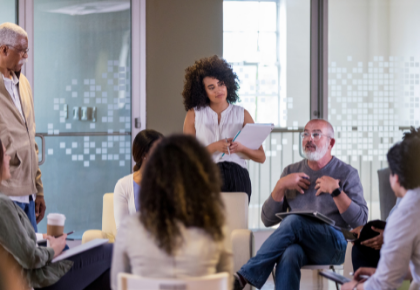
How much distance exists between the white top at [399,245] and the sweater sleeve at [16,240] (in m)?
1.34

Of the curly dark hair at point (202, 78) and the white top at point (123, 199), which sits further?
the curly dark hair at point (202, 78)

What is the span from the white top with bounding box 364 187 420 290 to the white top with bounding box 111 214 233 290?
65 cm

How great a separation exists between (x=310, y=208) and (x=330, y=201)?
137 millimetres

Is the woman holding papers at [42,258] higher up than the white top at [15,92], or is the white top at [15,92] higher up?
the white top at [15,92]

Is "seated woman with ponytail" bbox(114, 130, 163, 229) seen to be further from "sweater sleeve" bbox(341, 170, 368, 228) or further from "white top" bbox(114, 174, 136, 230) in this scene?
"sweater sleeve" bbox(341, 170, 368, 228)

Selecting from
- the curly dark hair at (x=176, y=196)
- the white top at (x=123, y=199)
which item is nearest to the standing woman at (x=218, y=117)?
the white top at (x=123, y=199)

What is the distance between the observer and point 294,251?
2.60 metres

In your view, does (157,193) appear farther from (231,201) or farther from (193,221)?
(231,201)

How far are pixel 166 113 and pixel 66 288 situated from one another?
8.27ft

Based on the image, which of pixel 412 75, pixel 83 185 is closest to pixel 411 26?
pixel 412 75

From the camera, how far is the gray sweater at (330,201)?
2.71m

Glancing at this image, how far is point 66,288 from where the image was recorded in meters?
2.05

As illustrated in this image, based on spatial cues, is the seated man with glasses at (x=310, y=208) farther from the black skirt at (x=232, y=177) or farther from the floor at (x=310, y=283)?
the floor at (x=310, y=283)

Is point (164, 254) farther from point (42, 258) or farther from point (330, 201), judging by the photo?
point (330, 201)
